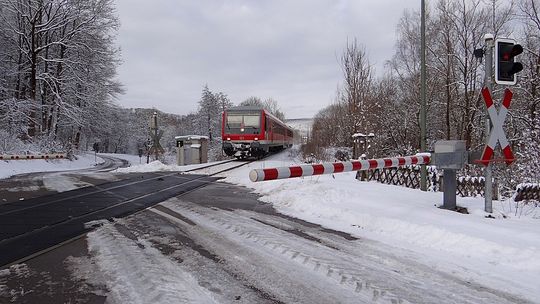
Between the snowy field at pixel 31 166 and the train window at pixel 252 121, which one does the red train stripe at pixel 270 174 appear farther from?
the train window at pixel 252 121

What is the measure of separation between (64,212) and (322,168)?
5.18 m

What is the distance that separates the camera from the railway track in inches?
210

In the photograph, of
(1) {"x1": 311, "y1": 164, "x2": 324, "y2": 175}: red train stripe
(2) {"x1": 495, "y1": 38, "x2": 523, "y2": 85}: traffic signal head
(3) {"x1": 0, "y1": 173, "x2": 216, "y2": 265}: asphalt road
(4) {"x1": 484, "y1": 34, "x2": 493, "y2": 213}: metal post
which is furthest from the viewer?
(1) {"x1": 311, "y1": 164, "x2": 324, "y2": 175}: red train stripe

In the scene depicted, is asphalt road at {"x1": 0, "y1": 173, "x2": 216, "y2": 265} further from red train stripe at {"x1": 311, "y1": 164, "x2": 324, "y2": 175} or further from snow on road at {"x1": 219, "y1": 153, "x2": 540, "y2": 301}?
red train stripe at {"x1": 311, "y1": 164, "x2": 324, "y2": 175}

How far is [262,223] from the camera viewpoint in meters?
6.72

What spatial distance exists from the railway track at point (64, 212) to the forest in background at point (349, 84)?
39.9 feet

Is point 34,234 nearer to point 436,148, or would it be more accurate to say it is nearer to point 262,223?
point 262,223

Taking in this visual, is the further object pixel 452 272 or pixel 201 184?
pixel 201 184

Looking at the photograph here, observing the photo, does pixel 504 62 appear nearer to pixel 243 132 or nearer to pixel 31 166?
pixel 243 132

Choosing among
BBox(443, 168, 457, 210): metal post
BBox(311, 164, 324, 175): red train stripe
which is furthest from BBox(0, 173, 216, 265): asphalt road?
BBox(443, 168, 457, 210): metal post

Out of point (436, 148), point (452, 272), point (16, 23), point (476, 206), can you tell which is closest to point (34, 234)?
point (452, 272)

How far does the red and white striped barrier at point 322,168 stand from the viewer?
583cm

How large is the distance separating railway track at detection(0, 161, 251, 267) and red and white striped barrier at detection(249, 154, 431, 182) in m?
2.83

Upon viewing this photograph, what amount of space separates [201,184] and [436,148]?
8.17 m
